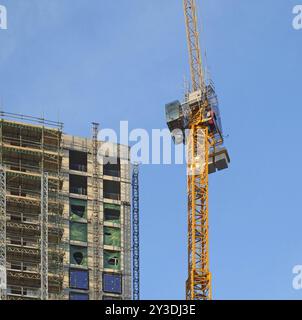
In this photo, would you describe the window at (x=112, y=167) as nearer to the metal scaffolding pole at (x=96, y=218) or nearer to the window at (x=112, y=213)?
the metal scaffolding pole at (x=96, y=218)

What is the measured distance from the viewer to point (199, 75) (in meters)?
155

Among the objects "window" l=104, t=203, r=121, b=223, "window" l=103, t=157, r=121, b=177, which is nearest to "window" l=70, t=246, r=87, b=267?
"window" l=104, t=203, r=121, b=223

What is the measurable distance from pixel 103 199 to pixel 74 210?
4.51m

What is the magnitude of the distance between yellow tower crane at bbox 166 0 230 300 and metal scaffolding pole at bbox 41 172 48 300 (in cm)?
1748

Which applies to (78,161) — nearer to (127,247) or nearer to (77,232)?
(77,232)

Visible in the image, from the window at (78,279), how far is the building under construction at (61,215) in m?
0.13

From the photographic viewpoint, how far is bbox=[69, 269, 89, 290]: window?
149 m

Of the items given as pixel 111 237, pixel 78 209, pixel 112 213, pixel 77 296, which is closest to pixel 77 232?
pixel 78 209

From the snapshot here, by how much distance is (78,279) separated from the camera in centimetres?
14938
